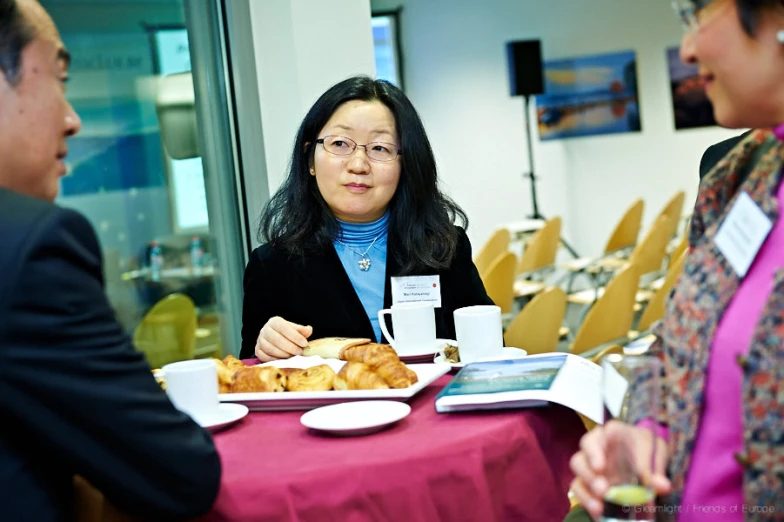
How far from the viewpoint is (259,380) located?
181cm

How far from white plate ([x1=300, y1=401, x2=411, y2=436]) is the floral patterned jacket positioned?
1.58ft

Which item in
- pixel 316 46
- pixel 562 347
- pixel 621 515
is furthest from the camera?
pixel 562 347

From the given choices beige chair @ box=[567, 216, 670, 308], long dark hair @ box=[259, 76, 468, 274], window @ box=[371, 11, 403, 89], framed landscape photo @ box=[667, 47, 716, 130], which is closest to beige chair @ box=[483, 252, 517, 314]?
beige chair @ box=[567, 216, 670, 308]

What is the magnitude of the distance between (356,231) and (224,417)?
3.87 ft

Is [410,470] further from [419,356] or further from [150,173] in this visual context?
[150,173]

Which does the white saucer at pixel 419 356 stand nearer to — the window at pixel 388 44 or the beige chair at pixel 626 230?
the beige chair at pixel 626 230

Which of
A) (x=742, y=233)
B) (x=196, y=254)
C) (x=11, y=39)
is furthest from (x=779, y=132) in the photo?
(x=196, y=254)

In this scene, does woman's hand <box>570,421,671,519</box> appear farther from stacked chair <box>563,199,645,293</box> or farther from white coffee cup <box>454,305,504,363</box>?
stacked chair <box>563,199,645,293</box>

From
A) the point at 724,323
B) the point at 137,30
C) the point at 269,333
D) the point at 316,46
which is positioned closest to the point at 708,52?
the point at 724,323

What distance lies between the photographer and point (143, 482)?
1231 mm

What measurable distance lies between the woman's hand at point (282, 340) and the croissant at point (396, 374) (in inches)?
18.6

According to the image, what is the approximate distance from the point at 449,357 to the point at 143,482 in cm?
97

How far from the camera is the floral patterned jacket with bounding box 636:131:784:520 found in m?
1.13

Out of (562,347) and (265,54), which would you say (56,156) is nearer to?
(265,54)
